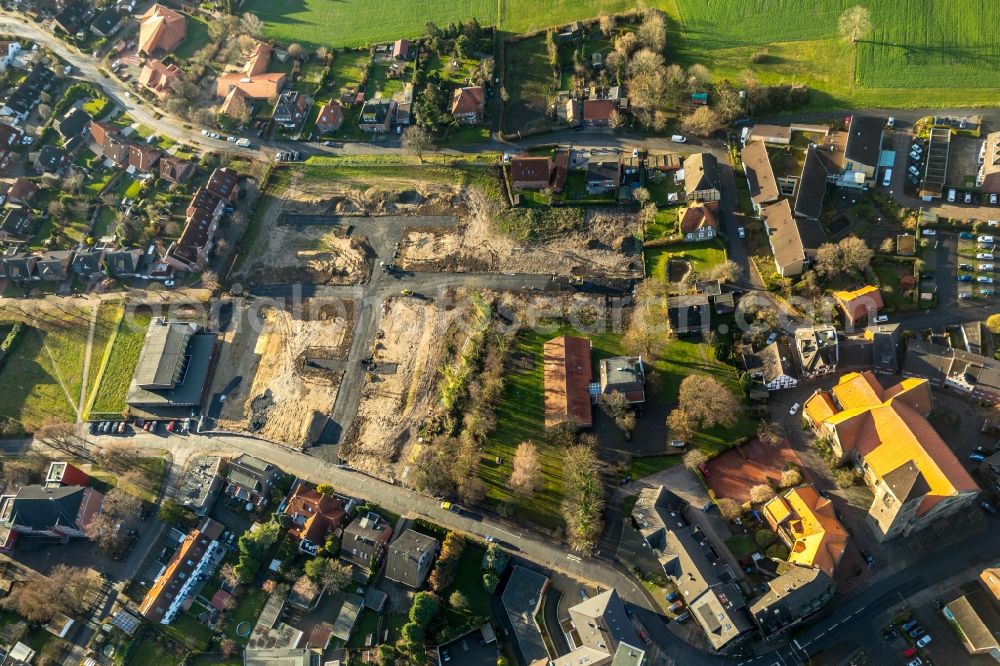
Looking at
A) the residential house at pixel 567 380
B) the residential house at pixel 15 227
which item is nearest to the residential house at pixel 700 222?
the residential house at pixel 567 380

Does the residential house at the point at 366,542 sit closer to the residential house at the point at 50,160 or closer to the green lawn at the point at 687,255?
the green lawn at the point at 687,255

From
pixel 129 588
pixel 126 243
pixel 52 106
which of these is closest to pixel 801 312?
pixel 129 588

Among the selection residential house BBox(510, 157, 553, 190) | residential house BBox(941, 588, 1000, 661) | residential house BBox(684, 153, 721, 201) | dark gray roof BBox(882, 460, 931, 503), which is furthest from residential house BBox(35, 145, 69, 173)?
residential house BBox(941, 588, 1000, 661)

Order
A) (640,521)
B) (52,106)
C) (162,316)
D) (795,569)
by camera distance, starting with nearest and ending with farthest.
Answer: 1. (795,569)
2. (640,521)
3. (162,316)
4. (52,106)

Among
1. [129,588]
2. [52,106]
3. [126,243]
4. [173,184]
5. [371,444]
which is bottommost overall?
[129,588]

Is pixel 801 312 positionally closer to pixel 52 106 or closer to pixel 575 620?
pixel 575 620

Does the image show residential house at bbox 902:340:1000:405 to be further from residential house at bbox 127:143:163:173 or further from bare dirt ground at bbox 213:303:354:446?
residential house at bbox 127:143:163:173

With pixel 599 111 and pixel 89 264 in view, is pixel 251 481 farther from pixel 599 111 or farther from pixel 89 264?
pixel 599 111
